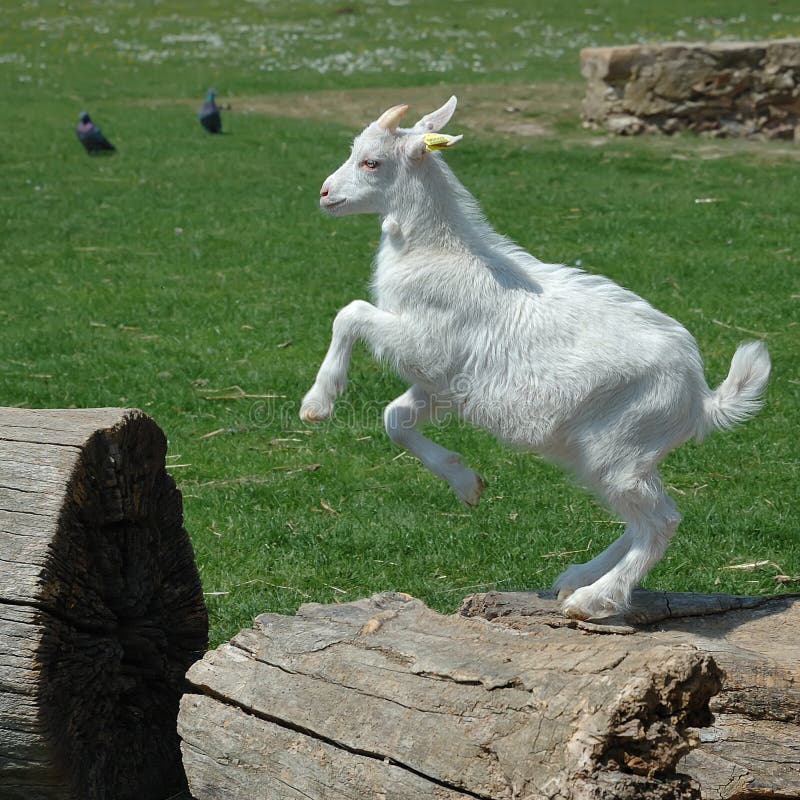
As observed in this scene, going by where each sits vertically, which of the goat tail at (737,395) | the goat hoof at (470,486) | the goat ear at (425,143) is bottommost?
the goat hoof at (470,486)

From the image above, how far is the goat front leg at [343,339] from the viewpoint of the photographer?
14.6 feet

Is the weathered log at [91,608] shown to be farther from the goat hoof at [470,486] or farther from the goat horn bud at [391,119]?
the goat horn bud at [391,119]

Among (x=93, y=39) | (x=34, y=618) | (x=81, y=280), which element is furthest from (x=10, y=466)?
(x=93, y=39)

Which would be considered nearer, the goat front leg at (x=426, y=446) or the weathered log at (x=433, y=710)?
the weathered log at (x=433, y=710)

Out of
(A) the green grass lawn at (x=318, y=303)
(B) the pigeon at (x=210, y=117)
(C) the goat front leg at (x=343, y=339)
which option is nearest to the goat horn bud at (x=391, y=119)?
(C) the goat front leg at (x=343, y=339)

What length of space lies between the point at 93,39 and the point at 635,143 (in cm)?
1840

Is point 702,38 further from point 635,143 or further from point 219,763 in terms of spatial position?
point 219,763

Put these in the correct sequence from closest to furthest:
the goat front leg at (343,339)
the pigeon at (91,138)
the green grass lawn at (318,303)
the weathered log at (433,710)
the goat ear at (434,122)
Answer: the weathered log at (433,710), the goat front leg at (343,339), the goat ear at (434,122), the green grass lawn at (318,303), the pigeon at (91,138)

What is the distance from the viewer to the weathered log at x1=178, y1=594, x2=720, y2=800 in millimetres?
3203

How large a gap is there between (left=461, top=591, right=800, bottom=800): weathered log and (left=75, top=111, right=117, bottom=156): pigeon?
13518 mm

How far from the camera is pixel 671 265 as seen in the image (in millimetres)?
11180

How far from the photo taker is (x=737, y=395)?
4.52 m

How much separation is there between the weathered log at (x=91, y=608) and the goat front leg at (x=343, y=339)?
0.59m

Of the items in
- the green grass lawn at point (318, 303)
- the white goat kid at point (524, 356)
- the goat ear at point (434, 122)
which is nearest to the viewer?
the white goat kid at point (524, 356)
